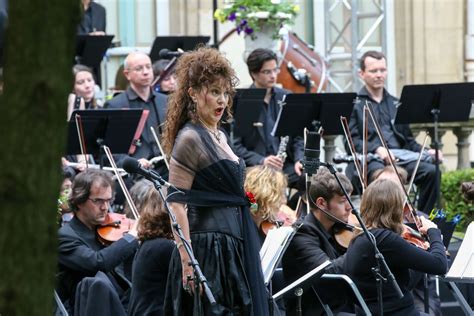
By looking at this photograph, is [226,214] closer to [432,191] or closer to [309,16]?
[432,191]

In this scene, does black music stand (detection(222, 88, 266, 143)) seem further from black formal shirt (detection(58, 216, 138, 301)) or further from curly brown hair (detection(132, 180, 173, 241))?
curly brown hair (detection(132, 180, 173, 241))

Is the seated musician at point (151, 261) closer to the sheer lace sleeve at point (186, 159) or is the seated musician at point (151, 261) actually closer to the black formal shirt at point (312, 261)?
the sheer lace sleeve at point (186, 159)

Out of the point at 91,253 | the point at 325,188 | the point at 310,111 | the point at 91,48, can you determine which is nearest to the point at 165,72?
the point at 91,48

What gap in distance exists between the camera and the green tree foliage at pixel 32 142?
3318 mm

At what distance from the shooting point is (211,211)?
632 centimetres

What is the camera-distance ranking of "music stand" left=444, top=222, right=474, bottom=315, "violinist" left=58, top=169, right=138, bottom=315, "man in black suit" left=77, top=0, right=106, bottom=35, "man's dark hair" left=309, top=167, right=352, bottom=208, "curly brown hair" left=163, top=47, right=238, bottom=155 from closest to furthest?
"curly brown hair" left=163, top=47, right=238, bottom=155 < "violinist" left=58, top=169, right=138, bottom=315 < "music stand" left=444, top=222, right=474, bottom=315 < "man's dark hair" left=309, top=167, right=352, bottom=208 < "man in black suit" left=77, top=0, right=106, bottom=35

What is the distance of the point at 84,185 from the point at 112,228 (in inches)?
13.7

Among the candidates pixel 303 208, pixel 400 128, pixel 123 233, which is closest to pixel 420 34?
pixel 400 128

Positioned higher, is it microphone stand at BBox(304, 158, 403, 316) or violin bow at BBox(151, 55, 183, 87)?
violin bow at BBox(151, 55, 183, 87)

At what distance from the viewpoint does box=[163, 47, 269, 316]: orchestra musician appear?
6254 millimetres

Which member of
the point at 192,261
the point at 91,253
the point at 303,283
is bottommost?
the point at 303,283

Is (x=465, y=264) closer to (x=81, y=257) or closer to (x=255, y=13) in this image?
(x=81, y=257)

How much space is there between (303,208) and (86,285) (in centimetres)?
294

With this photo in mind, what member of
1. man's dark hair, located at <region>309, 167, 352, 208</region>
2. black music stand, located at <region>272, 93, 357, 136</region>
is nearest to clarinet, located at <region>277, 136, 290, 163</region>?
black music stand, located at <region>272, 93, 357, 136</region>
